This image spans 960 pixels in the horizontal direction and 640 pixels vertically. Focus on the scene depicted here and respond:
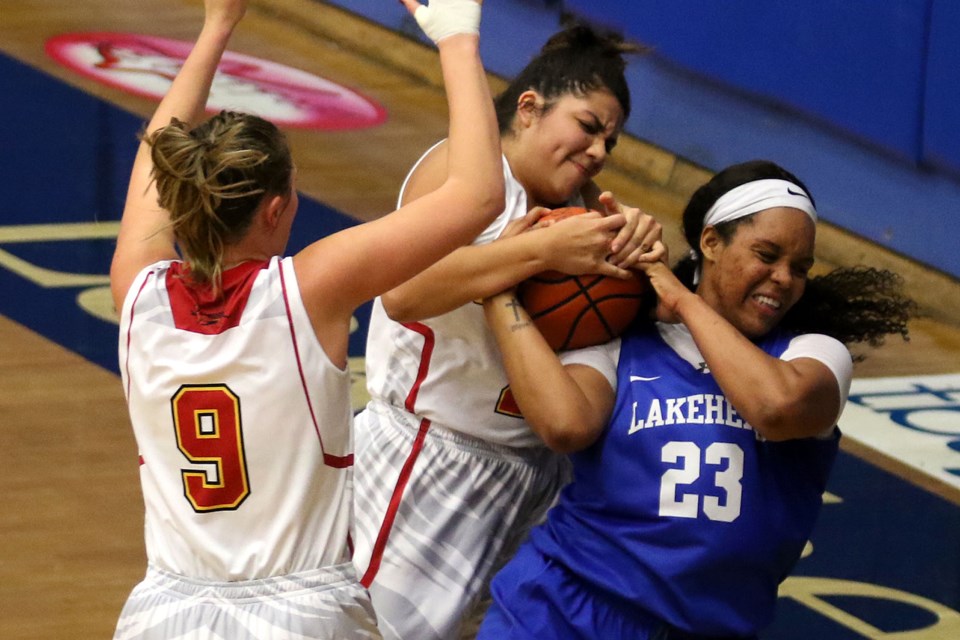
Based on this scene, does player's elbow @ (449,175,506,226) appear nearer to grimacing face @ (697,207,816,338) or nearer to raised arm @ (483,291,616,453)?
raised arm @ (483,291,616,453)

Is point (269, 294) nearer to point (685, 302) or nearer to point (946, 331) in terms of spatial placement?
point (685, 302)

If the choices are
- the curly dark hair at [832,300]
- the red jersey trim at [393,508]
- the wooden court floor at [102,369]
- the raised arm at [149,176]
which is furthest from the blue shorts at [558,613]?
the wooden court floor at [102,369]

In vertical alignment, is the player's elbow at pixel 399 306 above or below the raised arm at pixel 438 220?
below

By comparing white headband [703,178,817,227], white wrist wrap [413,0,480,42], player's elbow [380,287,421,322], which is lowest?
player's elbow [380,287,421,322]

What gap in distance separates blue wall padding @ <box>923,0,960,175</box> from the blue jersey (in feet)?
17.0

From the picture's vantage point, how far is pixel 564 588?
3.53 meters

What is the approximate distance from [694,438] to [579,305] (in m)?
0.38

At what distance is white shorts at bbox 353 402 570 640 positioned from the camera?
396 cm

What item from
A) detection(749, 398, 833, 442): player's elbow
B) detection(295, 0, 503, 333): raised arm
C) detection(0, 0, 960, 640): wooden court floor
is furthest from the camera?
detection(0, 0, 960, 640): wooden court floor

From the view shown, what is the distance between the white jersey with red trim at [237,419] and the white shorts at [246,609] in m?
0.03

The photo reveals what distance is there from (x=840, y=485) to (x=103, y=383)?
295 centimetres

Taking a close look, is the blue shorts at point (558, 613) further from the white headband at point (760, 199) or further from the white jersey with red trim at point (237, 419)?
the white headband at point (760, 199)

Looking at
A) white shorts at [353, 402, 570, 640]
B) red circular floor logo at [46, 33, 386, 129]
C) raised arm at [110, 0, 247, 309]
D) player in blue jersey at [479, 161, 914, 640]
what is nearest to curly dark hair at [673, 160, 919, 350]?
player in blue jersey at [479, 161, 914, 640]

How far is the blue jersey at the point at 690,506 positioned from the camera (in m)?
3.40
